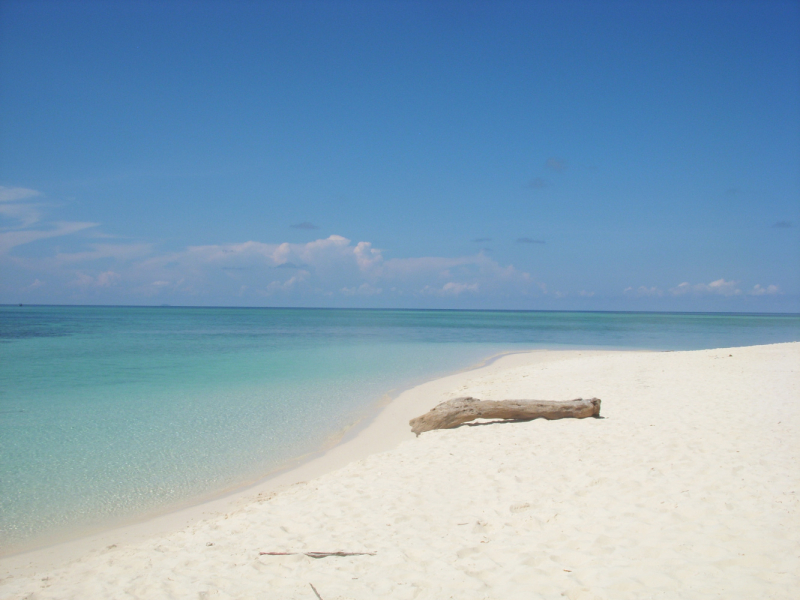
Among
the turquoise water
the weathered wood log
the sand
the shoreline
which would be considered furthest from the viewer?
the weathered wood log

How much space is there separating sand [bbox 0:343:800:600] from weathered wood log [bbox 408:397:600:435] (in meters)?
0.57

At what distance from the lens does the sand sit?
161 inches

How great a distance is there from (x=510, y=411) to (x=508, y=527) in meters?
5.30

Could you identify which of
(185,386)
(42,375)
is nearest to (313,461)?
(185,386)

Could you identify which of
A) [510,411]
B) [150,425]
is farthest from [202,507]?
[510,411]

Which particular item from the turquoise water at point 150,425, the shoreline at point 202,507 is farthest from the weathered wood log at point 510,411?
the turquoise water at point 150,425

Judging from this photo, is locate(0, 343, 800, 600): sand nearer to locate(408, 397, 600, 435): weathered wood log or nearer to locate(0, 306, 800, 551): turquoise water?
locate(408, 397, 600, 435): weathered wood log

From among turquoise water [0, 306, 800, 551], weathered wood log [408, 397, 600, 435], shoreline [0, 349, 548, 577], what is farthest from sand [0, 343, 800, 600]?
turquoise water [0, 306, 800, 551]

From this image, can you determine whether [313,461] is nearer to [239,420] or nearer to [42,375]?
[239,420]

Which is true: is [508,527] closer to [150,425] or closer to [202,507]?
[202,507]

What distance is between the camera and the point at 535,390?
46.8 feet

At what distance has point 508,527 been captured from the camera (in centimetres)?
516

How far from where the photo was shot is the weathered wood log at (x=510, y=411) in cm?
1009

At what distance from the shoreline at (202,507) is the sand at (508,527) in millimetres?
60
